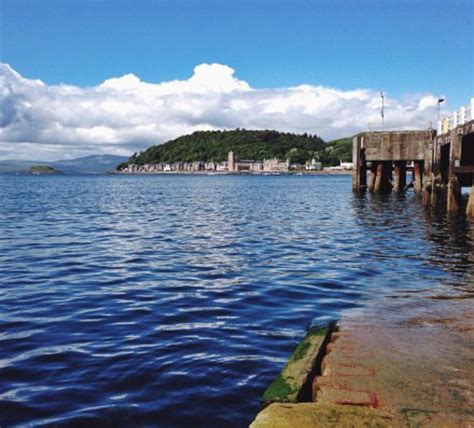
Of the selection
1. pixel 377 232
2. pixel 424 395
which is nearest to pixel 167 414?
pixel 424 395

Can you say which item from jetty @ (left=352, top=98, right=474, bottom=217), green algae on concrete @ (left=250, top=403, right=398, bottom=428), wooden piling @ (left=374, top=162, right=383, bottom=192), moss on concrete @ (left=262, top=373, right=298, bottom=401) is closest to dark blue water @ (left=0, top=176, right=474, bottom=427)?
moss on concrete @ (left=262, top=373, right=298, bottom=401)

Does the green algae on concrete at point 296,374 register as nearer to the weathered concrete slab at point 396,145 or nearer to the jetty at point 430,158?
the jetty at point 430,158

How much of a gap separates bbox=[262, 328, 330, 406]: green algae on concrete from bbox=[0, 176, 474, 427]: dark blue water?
1.86 ft

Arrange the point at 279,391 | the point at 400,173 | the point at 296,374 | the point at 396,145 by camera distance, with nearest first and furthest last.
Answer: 1. the point at 279,391
2. the point at 296,374
3. the point at 396,145
4. the point at 400,173

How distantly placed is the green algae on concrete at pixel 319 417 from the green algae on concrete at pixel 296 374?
0.33 meters

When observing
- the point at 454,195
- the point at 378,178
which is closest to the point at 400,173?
the point at 378,178

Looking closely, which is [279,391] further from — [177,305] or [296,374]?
[177,305]

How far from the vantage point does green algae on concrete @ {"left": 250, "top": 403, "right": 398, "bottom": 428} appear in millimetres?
4031

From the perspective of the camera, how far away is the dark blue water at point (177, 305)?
570cm

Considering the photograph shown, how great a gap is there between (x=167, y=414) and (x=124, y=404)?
0.58 m

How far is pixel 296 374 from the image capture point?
519cm

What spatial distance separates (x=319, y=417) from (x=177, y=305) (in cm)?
593

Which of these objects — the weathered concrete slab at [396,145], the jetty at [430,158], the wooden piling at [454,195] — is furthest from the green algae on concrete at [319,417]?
the weathered concrete slab at [396,145]

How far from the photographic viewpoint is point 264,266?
1394cm
